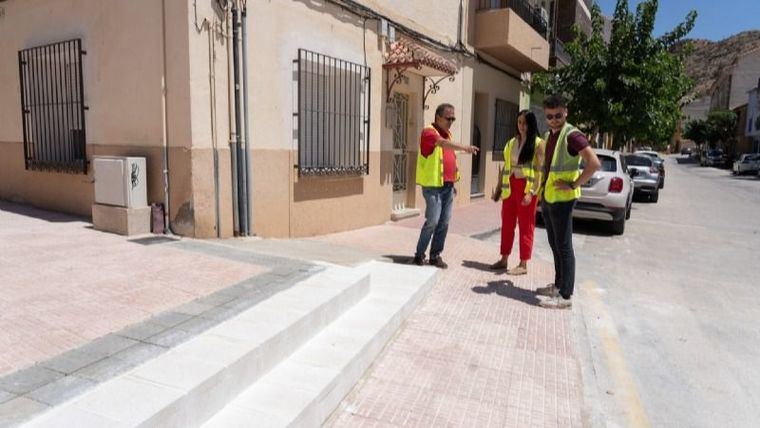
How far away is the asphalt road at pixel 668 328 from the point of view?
3451 mm

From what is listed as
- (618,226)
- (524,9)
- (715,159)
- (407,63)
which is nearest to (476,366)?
(407,63)

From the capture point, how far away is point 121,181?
571cm

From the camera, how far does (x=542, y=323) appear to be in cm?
470

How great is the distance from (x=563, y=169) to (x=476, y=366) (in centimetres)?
201

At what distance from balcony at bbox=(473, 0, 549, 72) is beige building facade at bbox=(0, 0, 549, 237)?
1966mm

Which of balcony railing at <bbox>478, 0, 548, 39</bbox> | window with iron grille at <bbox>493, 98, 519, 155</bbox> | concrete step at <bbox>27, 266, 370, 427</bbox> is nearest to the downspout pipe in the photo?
concrete step at <bbox>27, 266, 370, 427</bbox>

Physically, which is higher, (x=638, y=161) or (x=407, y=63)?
(x=407, y=63)

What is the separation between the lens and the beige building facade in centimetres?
577

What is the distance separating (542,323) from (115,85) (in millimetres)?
5343

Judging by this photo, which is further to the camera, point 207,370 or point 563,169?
point 563,169

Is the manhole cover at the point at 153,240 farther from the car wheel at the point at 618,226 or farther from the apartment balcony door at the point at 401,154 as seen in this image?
the car wheel at the point at 618,226

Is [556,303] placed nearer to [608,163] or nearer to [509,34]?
[608,163]

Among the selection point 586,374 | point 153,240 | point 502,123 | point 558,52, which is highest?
point 558,52

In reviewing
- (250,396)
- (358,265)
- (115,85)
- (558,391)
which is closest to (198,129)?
(115,85)
